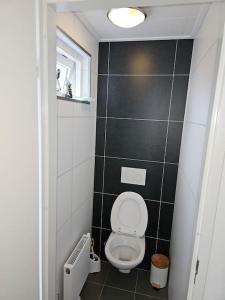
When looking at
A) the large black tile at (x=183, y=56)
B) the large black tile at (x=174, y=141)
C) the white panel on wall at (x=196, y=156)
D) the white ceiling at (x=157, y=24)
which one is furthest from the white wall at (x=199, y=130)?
the large black tile at (x=174, y=141)

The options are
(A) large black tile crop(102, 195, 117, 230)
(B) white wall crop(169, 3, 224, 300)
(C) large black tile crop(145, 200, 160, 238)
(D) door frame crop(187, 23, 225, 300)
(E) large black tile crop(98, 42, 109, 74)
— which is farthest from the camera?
(A) large black tile crop(102, 195, 117, 230)

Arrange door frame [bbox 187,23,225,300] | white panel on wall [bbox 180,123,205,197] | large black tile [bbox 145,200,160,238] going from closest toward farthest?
door frame [bbox 187,23,225,300] → white panel on wall [bbox 180,123,205,197] → large black tile [bbox 145,200,160,238]

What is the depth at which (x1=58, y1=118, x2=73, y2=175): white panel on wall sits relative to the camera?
1.45 m

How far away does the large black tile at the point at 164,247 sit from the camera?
7.41 ft

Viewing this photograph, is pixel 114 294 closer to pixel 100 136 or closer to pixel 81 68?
pixel 100 136

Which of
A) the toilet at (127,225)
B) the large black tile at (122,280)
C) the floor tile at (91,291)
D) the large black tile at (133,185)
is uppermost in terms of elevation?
the large black tile at (133,185)

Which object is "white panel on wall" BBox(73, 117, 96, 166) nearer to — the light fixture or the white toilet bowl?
the light fixture

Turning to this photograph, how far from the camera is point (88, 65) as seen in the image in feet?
6.37

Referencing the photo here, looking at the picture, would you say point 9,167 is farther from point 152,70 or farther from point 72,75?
point 152,70

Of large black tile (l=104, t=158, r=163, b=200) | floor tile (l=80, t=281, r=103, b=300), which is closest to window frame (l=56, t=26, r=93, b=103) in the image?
large black tile (l=104, t=158, r=163, b=200)

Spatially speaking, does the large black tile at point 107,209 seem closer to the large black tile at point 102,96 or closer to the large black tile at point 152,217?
the large black tile at point 152,217

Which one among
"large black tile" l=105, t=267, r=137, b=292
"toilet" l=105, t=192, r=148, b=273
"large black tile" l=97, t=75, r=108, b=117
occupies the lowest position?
"large black tile" l=105, t=267, r=137, b=292

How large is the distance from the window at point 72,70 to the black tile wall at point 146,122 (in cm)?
25

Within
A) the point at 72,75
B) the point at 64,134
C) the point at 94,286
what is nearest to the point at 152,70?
the point at 72,75
